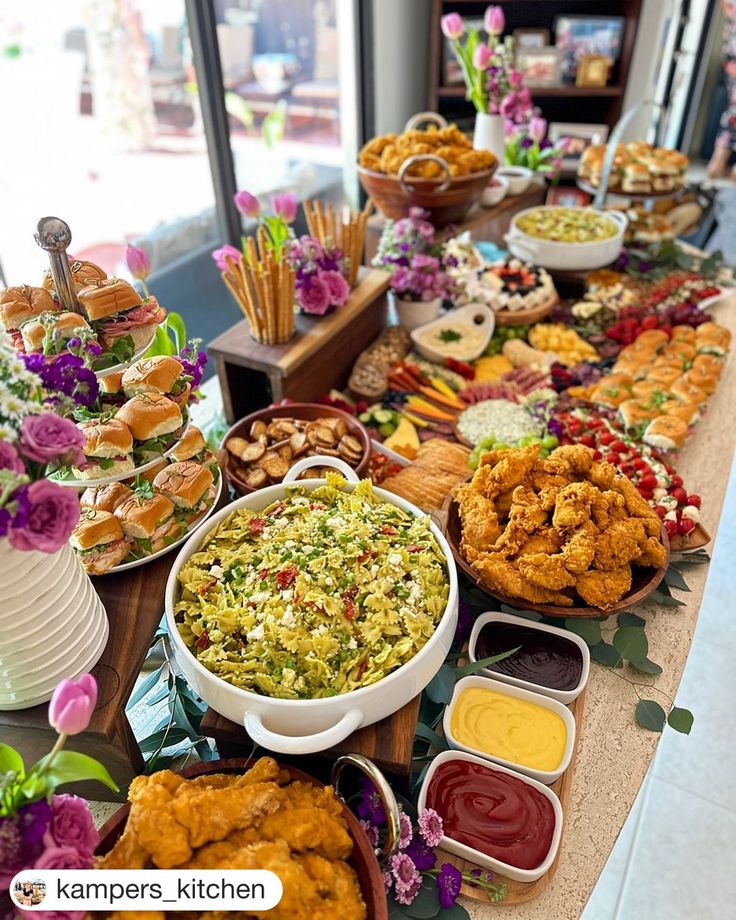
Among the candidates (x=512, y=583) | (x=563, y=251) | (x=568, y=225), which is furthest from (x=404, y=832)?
(x=568, y=225)

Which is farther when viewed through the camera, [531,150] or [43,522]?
[531,150]

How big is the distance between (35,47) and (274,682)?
9.06ft

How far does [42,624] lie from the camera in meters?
0.85

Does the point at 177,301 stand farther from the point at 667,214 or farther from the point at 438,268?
the point at 667,214

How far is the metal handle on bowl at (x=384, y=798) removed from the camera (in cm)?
84

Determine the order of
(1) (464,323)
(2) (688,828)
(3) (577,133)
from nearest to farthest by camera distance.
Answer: (2) (688,828) → (1) (464,323) → (3) (577,133)

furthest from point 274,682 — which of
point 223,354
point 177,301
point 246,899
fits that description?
point 177,301

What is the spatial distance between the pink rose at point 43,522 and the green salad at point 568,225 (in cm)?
197

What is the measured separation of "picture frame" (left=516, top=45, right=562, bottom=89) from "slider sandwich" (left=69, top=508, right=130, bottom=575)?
3.33 meters

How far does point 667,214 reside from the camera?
9.75ft

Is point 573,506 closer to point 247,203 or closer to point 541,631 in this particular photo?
point 541,631

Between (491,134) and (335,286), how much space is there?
1191mm

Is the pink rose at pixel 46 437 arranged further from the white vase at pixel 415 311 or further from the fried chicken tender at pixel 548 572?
the white vase at pixel 415 311

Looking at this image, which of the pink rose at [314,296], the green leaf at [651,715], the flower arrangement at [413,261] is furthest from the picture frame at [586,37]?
the green leaf at [651,715]
